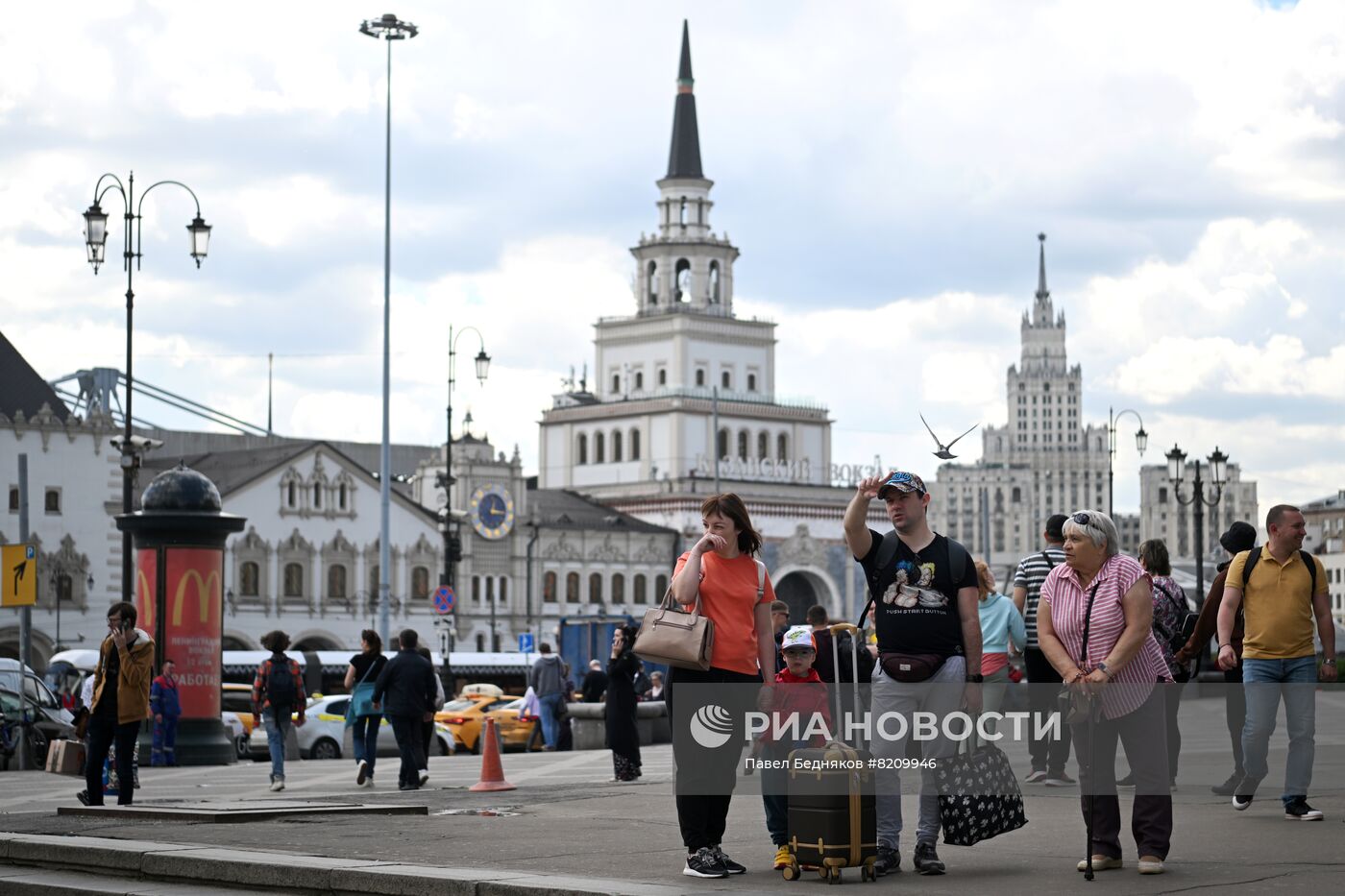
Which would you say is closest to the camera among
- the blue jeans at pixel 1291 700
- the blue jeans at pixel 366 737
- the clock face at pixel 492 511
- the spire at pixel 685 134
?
the blue jeans at pixel 1291 700

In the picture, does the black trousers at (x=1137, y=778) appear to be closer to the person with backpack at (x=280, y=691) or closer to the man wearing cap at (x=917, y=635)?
the man wearing cap at (x=917, y=635)

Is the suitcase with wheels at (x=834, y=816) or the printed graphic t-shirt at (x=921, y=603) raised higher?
the printed graphic t-shirt at (x=921, y=603)

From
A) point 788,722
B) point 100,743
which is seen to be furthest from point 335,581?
point 788,722

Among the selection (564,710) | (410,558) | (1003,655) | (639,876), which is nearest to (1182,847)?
(639,876)

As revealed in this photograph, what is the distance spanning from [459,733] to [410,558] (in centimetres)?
5048

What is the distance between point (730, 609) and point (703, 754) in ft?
2.34

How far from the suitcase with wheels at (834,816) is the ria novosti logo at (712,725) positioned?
0.45 m

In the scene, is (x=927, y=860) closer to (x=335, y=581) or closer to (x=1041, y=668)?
(x=1041, y=668)

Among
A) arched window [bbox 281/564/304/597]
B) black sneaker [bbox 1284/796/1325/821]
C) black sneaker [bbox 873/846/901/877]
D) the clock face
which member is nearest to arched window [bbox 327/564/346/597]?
arched window [bbox 281/564/304/597]

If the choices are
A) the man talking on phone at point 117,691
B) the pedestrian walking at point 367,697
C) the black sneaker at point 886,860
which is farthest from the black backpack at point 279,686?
the black sneaker at point 886,860

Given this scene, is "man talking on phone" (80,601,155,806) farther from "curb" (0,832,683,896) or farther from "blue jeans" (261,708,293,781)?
"blue jeans" (261,708,293,781)

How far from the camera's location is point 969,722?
1031 cm

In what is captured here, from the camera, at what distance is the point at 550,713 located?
1281 inches

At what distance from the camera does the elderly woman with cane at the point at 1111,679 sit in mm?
10125
